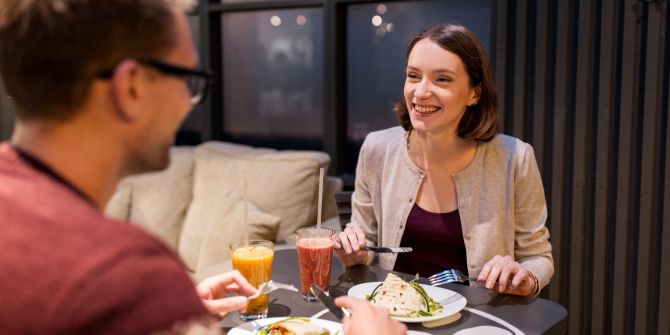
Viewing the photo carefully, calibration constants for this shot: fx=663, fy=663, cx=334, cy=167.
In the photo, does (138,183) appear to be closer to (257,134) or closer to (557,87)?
(257,134)

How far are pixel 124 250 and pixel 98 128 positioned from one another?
186 mm

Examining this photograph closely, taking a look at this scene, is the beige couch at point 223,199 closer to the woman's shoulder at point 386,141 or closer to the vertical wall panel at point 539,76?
the woman's shoulder at point 386,141

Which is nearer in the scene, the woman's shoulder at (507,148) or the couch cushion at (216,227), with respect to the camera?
the woman's shoulder at (507,148)

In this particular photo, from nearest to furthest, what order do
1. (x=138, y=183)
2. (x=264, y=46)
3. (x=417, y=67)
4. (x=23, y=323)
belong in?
(x=23, y=323) → (x=417, y=67) → (x=138, y=183) → (x=264, y=46)

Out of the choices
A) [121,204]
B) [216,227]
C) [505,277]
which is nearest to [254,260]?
[505,277]

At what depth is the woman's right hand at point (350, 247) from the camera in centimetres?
179

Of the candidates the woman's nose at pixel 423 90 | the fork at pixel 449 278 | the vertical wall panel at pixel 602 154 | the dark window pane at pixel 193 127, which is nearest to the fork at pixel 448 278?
the fork at pixel 449 278

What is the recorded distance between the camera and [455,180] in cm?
210

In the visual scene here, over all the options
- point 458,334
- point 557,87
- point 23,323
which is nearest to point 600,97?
point 557,87

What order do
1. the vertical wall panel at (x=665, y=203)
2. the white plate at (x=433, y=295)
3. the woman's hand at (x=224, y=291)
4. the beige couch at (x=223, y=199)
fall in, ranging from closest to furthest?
1. the woman's hand at (x=224, y=291)
2. the white plate at (x=433, y=295)
3. the vertical wall panel at (x=665, y=203)
4. the beige couch at (x=223, y=199)

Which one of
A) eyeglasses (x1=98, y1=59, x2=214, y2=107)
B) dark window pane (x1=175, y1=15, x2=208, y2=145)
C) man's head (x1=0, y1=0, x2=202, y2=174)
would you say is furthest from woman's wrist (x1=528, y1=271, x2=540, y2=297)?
dark window pane (x1=175, y1=15, x2=208, y2=145)

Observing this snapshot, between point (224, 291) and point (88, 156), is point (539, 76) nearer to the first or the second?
point (224, 291)

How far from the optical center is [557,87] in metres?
2.91

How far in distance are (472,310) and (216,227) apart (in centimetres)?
183
